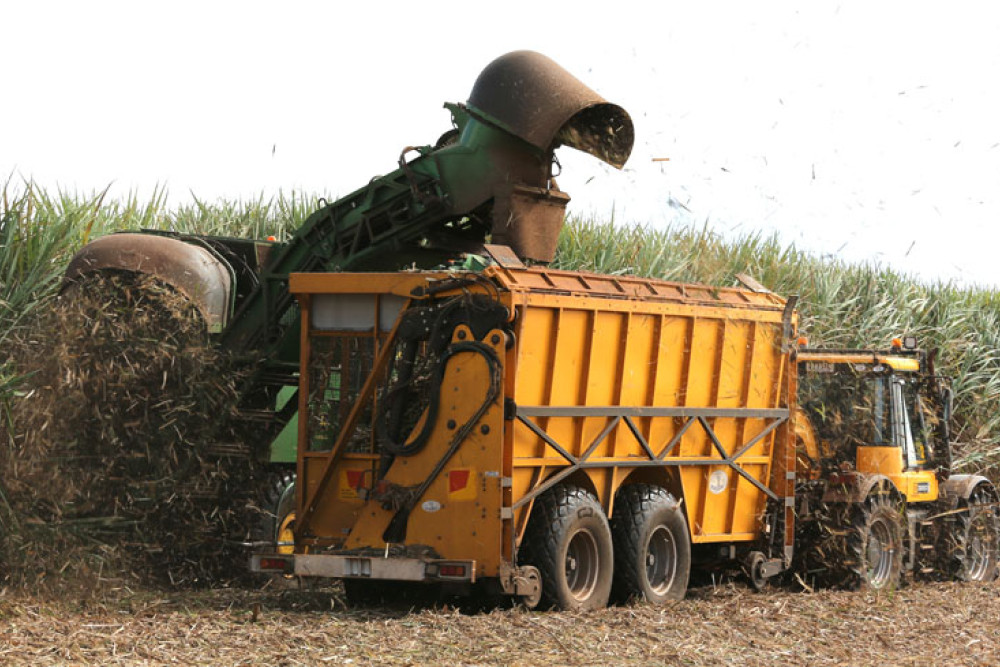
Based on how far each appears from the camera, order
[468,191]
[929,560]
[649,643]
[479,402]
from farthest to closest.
A: [929,560] → [468,191] → [479,402] → [649,643]

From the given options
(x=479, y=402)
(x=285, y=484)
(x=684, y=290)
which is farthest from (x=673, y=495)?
(x=285, y=484)

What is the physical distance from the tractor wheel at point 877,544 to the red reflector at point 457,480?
4754mm

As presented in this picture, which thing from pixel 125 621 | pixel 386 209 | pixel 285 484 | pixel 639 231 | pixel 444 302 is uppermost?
pixel 639 231

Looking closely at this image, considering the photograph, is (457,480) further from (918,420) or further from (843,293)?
(843,293)

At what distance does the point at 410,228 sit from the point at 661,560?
3.98 m

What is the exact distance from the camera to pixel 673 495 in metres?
11.8

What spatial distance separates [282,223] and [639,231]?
5587mm

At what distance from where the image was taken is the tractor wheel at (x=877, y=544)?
12953 mm

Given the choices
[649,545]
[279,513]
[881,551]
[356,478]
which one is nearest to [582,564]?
[649,545]

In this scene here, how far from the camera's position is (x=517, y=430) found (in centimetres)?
1006

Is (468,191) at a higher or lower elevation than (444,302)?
higher

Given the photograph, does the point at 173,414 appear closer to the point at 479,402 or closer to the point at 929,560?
the point at 479,402

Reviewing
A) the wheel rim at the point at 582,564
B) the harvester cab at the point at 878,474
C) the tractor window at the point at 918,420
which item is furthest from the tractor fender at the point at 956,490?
the wheel rim at the point at 582,564

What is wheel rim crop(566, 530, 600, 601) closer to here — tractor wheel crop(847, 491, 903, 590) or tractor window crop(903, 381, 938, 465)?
tractor wheel crop(847, 491, 903, 590)
